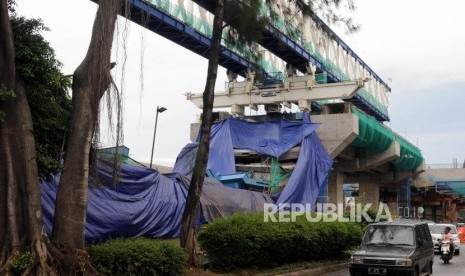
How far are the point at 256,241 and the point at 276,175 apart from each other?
49.3 ft

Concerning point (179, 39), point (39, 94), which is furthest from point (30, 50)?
point (179, 39)

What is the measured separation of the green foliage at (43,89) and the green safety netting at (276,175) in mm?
18152

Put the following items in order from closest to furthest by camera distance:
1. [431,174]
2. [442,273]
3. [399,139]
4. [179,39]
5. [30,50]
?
[30,50], [442,273], [179,39], [399,139], [431,174]

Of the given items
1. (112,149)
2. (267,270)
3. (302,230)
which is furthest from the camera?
(302,230)

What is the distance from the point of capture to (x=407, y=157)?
52.3m

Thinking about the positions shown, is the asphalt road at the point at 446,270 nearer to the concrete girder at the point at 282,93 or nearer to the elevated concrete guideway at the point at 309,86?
the elevated concrete guideway at the point at 309,86

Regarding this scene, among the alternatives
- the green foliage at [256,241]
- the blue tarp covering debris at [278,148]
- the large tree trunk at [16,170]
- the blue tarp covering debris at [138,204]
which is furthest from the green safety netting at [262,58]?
the large tree trunk at [16,170]

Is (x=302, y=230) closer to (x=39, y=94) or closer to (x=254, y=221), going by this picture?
(x=254, y=221)

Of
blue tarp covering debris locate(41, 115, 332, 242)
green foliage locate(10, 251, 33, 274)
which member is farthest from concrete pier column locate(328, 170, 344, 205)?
green foliage locate(10, 251, 33, 274)

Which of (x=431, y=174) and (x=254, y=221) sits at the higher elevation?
(x=431, y=174)

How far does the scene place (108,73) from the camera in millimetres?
10508

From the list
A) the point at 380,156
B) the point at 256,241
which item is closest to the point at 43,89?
the point at 256,241

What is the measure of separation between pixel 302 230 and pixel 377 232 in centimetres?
248

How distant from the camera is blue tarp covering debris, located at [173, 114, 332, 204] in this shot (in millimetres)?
28188
